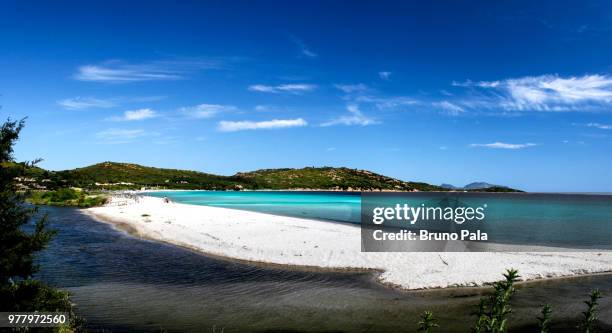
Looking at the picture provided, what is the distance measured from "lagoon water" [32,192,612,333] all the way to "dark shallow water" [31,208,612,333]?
0.04 meters

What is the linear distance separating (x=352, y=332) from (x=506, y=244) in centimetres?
2724

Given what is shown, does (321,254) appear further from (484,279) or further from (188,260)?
(484,279)

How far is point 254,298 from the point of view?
57.7 ft

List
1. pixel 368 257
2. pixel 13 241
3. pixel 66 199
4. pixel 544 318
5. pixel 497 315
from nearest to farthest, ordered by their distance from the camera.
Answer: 1. pixel 544 318
2. pixel 497 315
3. pixel 13 241
4. pixel 368 257
5. pixel 66 199

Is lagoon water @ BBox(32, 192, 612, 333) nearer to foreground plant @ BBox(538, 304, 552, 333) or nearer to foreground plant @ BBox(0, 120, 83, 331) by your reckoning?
foreground plant @ BBox(0, 120, 83, 331)

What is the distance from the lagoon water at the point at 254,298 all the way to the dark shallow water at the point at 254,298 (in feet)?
0.13

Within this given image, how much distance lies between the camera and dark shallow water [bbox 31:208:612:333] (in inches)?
566

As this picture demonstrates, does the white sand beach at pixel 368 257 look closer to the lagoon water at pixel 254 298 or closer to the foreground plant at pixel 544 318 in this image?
the lagoon water at pixel 254 298

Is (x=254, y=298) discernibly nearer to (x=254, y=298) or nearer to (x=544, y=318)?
(x=254, y=298)

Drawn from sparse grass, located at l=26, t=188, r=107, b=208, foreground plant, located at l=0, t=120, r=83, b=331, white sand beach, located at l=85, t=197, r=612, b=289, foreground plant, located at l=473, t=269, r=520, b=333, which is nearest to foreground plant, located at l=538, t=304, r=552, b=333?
foreground plant, located at l=473, t=269, r=520, b=333

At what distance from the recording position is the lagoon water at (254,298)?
1438 centimetres

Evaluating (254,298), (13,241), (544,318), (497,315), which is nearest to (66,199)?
(254,298)

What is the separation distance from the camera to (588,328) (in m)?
4.96

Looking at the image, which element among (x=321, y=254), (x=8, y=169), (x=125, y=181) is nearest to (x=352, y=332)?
(x=8, y=169)
